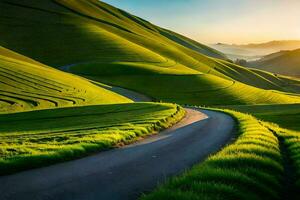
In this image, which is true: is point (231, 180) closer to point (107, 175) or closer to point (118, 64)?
point (107, 175)

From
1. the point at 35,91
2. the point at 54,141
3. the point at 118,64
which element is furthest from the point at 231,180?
the point at 118,64

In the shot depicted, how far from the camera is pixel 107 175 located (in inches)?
579

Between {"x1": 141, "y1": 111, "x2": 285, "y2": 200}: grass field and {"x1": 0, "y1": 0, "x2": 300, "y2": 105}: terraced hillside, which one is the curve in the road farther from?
{"x1": 0, "y1": 0, "x2": 300, "y2": 105}: terraced hillside

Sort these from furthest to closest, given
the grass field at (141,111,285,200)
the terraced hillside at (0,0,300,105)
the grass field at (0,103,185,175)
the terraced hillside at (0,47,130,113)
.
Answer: the terraced hillside at (0,0,300,105), the terraced hillside at (0,47,130,113), the grass field at (0,103,185,175), the grass field at (141,111,285,200)

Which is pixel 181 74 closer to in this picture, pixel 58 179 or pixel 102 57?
pixel 102 57

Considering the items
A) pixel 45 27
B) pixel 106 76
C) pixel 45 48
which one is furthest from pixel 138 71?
pixel 45 27

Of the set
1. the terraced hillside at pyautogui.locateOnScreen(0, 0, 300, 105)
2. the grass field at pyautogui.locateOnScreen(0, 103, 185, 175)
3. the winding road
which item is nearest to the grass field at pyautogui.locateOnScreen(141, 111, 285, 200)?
the winding road

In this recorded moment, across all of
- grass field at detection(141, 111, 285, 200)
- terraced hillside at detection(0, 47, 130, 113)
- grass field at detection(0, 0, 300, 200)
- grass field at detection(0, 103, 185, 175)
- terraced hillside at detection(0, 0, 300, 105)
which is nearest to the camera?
grass field at detection(141, 111, 285, 200)

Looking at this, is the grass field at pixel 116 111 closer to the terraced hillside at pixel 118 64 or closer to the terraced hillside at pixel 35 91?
the terraced hillside at pixel 35 91

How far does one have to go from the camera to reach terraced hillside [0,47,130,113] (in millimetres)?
55125

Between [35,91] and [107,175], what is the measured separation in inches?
2012

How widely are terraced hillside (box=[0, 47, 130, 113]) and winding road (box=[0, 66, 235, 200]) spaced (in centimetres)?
3234

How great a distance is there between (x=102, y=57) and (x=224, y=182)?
149m

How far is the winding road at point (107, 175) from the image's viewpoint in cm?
1212
